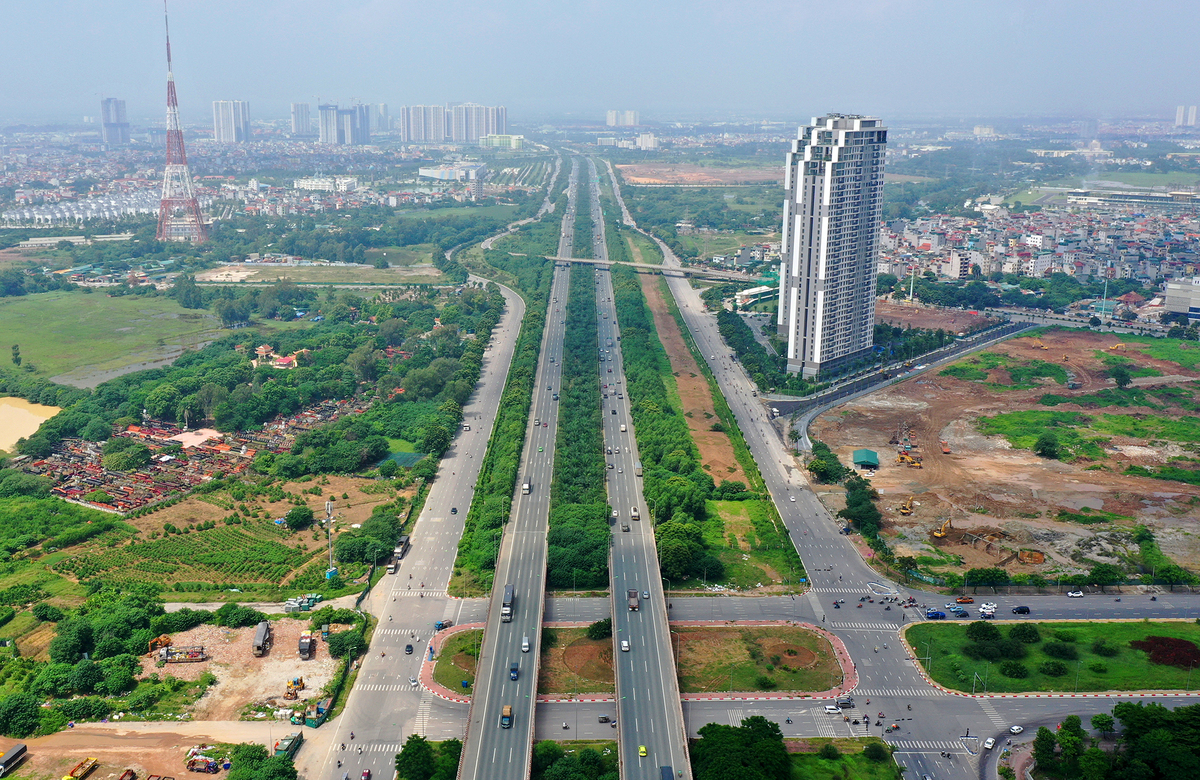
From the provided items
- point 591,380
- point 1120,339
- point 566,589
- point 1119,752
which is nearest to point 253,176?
point 591,380

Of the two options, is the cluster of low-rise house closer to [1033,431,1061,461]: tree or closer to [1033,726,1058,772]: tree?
[1033,726,1058,772]: tree

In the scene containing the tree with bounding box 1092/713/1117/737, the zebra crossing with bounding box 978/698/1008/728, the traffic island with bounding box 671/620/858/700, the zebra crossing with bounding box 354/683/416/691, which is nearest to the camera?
the tree with bounding box 1092/713/1117/737

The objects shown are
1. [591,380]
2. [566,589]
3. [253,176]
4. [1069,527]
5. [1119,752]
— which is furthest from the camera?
[253,176]

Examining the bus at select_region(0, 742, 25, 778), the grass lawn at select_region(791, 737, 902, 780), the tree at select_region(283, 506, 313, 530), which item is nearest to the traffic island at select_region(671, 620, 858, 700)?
the grass lawn at select_region(791, 737, 902, 780)

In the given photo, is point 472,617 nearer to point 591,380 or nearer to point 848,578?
point 848,578

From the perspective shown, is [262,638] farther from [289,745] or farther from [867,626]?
[867,626]
